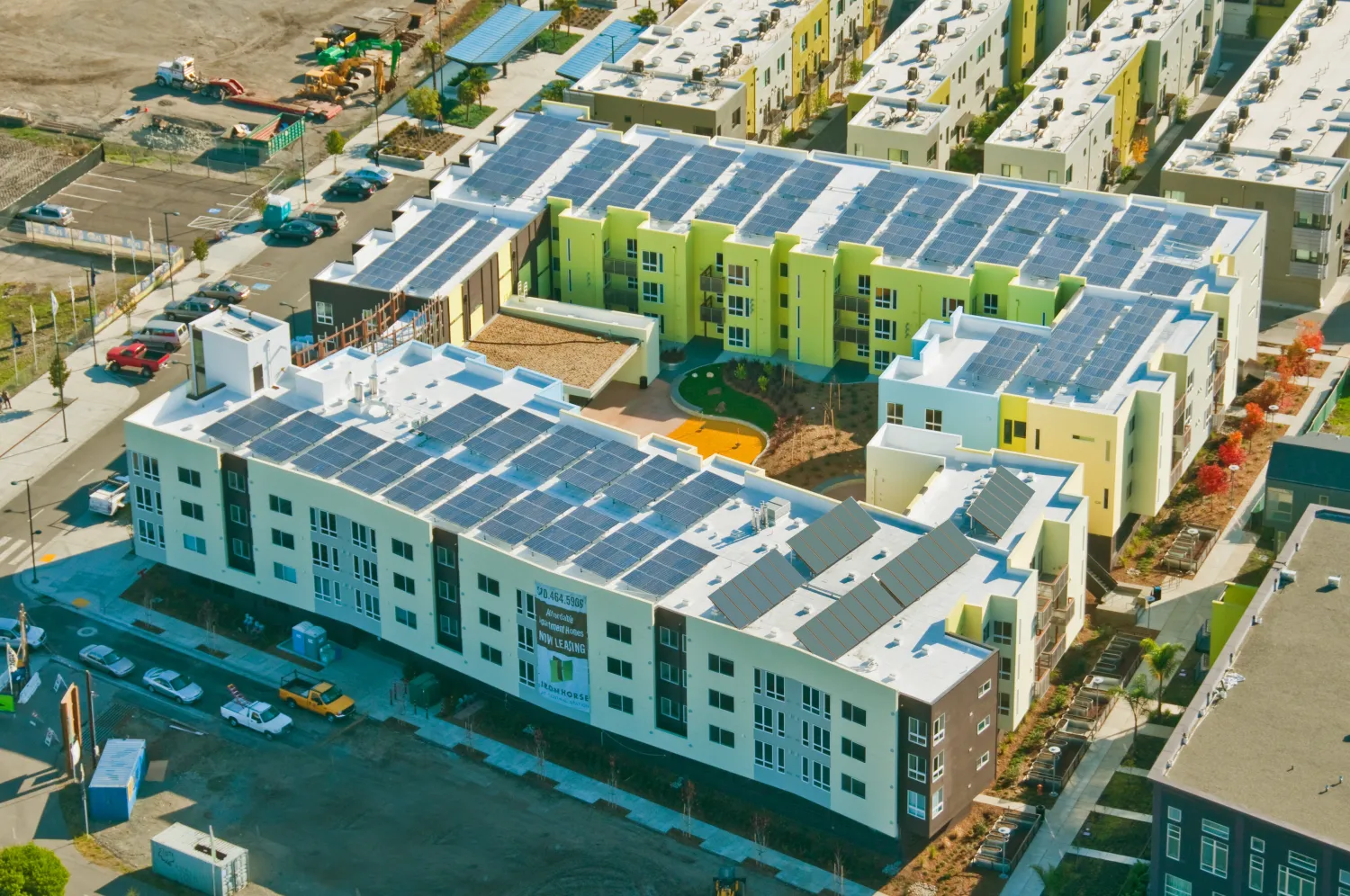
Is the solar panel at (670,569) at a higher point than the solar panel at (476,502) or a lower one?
lower

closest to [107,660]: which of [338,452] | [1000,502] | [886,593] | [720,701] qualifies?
[338,452]

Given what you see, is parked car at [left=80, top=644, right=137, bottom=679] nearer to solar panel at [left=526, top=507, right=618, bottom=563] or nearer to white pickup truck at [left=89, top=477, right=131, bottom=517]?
white pickup truck at [left=89, top=477, right=131, bottom=517]

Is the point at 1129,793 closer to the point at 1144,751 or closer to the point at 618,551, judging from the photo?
the point at 1144,751

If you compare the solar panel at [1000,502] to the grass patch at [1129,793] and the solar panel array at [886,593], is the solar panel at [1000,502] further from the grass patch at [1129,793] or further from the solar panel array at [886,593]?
the grass patch at [1129,793]

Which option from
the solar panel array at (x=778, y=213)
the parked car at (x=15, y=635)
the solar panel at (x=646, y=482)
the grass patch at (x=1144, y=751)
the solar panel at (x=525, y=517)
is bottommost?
the grass patch at (x=1144, y=751)

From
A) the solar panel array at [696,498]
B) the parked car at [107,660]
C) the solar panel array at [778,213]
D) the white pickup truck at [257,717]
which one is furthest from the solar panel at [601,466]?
the solar panel array at [778,213]

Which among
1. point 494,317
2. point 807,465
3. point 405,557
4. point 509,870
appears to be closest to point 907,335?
point 807,465
